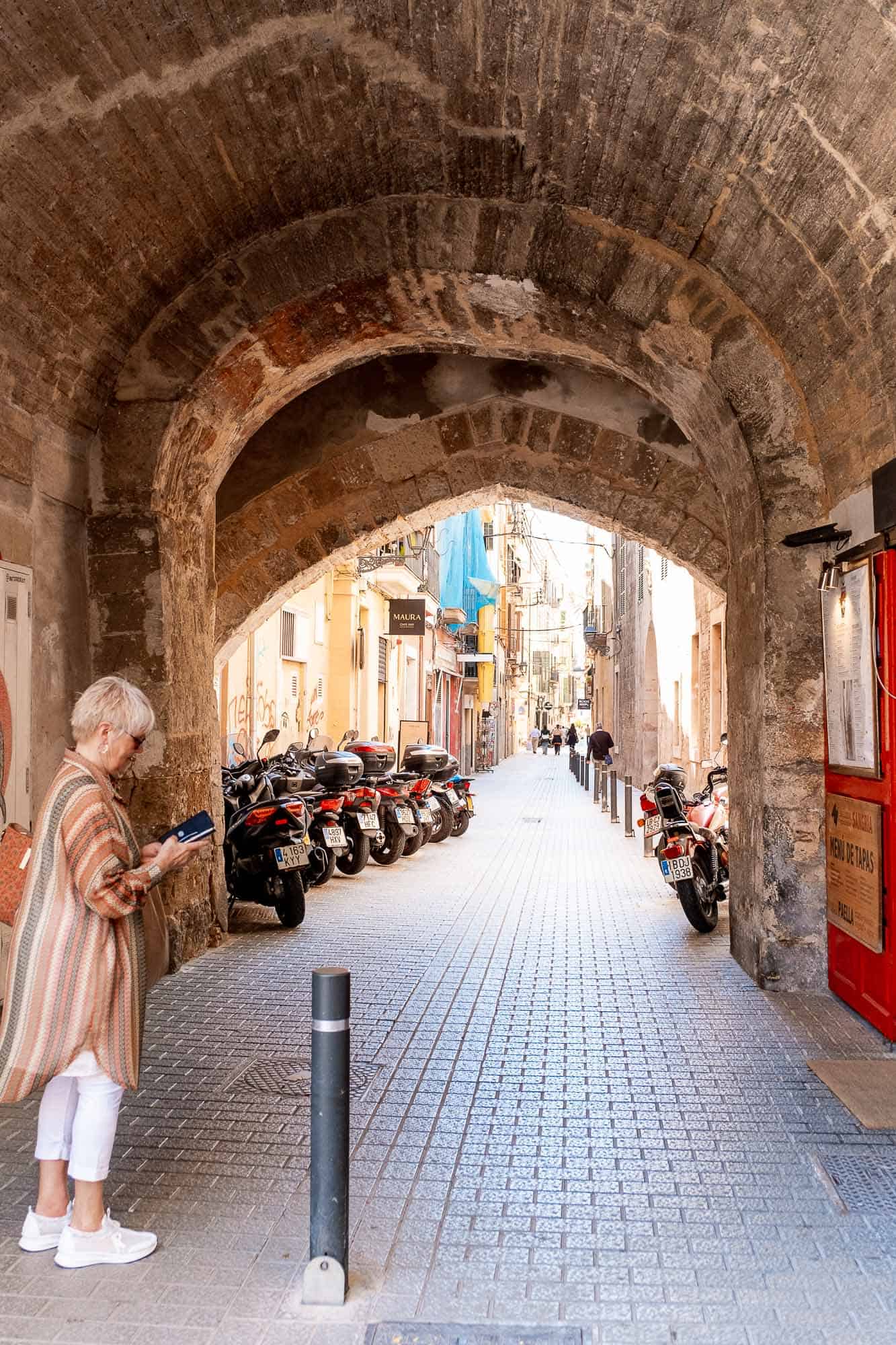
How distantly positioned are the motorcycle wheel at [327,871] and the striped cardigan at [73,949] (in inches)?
266

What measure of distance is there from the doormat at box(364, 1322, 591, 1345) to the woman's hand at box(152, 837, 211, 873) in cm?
127

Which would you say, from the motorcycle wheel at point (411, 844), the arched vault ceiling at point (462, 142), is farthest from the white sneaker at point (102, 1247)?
the motorcycle wheel at point (411, 844)

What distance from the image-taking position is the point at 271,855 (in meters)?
8.33

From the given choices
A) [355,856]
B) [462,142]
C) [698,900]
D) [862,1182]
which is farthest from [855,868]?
[355,856]

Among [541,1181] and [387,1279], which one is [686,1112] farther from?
[387,1279]

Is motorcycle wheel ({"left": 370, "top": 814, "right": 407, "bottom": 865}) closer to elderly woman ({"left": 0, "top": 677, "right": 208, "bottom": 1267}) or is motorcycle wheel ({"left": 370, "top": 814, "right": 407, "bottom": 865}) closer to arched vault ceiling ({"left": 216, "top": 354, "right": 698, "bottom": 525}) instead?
arched vault ceiling ({"left": 216, "top": 354, "right": 698, "bottom": 525})

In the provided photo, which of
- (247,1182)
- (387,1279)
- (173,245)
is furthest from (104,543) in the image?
(387,1279)

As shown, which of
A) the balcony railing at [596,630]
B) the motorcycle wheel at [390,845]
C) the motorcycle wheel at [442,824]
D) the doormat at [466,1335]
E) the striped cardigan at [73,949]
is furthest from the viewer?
the balcony railing at [596,630]

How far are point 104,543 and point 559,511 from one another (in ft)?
16.6

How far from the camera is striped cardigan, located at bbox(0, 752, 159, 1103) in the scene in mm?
3154

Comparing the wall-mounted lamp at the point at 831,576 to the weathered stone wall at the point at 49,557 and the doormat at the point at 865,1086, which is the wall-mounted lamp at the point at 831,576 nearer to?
the doormat at the point at 865,1086

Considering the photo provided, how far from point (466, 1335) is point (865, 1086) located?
253 centimetres

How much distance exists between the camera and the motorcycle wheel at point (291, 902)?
8438mm

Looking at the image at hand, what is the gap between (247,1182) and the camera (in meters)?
3.92
